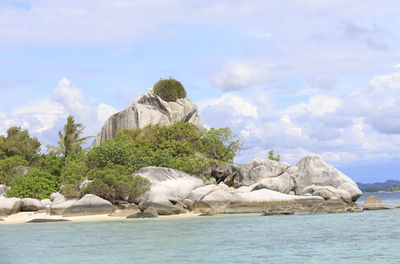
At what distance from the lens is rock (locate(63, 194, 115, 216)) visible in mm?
29312

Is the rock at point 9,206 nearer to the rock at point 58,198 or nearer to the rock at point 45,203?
the rock at point 45,203

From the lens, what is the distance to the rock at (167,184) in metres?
32.4

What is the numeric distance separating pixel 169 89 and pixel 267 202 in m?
25.2

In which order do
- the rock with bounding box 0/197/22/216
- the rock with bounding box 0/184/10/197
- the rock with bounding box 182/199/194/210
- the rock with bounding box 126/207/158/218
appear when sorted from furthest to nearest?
the rock with bounding box 0/184/10/197 → the rock with bounding box 182/199/194/210 → the rock with bounding box 0/197/22/216 → the rock with bounding box 126/207/158/218

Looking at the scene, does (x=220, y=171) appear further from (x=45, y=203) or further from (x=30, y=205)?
(x=30, y=205)

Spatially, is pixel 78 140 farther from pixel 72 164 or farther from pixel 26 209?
pixel 26 209

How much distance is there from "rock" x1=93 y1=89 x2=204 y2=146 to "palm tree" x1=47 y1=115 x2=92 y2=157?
2748 millimetres

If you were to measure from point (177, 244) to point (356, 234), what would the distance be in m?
7.52

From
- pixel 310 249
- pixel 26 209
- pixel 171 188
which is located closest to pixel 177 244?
pixel 310 249

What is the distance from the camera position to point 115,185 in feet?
102

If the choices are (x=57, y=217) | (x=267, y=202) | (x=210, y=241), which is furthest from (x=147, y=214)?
(x=210, y=241)

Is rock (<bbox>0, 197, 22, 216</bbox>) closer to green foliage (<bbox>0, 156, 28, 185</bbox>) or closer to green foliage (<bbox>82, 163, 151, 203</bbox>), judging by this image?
green foliage (<bbox>82, 163, 151, 203</bbox>)

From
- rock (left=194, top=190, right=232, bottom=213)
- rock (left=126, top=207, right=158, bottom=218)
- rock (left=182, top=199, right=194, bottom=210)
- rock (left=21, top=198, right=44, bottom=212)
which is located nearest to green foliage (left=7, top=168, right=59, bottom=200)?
rock (left=21, top=198, right=44, bottom=212)

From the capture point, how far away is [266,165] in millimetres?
40125
